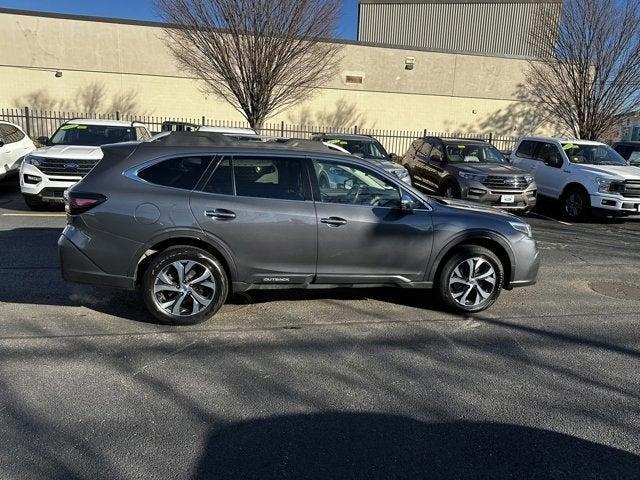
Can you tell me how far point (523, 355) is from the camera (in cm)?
415

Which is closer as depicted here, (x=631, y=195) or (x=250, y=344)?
(x=250, y=344)

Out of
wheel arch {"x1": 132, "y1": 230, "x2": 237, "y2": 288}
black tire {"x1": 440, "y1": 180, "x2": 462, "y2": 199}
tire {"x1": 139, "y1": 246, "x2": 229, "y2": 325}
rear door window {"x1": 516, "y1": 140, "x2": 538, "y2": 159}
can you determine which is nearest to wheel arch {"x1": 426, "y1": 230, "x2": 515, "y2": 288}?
wheel arch {"x1": 132, "y1": 230, "x2": 237, "y2": 288}

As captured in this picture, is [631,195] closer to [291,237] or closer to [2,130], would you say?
[291,237]

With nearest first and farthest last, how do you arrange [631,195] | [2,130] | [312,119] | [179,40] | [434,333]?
[434,333], [631,195], [2,130], [179,40], [312,119]

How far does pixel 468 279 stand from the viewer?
4996mm

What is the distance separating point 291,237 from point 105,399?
2006 mm

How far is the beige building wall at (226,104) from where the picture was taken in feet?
73.0

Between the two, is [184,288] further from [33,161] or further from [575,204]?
[575,204]

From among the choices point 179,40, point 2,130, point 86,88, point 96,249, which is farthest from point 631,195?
point 86,88

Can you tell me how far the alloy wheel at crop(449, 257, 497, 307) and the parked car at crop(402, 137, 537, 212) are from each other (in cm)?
533

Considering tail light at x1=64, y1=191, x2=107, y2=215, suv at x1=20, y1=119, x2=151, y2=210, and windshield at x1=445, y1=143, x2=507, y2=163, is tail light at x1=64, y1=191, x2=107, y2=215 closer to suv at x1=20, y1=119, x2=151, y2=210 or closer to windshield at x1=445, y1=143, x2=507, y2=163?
suv at x1=20, y1=119, x2=151, y2=210

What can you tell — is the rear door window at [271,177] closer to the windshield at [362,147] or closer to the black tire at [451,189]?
the black tire at [451,189]

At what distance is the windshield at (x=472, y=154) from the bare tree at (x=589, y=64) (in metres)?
8.66

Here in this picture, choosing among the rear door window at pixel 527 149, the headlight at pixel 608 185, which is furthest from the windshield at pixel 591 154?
the headlight at pixel 608 185
